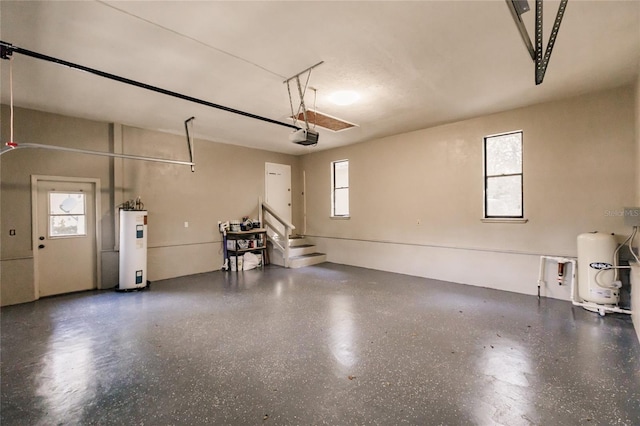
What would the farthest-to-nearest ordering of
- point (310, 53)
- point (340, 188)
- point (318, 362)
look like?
1. point (340, 188)
2. point (310, 53)
3. point (318, 362)

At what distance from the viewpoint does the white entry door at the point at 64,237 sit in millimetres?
4812

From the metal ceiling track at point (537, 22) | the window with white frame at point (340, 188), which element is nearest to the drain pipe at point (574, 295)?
the metal ceiling track at point (537, 22)

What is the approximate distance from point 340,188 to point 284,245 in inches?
87.1

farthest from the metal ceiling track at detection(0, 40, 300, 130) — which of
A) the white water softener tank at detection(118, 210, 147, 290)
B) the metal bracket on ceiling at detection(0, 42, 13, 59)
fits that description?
the white water softener tank at detection(118, 210, 147, 290)

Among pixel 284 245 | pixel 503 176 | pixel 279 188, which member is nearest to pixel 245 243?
pixel 284 245

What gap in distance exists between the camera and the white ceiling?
2453 mm

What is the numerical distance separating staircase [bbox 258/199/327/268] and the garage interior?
28 centimetres

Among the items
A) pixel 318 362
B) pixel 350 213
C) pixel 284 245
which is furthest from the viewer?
pixel 284 245

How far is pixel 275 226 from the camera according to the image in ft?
26.8

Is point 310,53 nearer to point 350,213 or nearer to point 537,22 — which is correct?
point 537,22

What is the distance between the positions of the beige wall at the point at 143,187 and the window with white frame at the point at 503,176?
537 cm

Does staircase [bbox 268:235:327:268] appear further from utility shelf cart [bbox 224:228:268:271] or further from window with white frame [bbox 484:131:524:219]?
window with white frame [bbox 484:131:524:219]

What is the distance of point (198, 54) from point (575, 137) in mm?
5431

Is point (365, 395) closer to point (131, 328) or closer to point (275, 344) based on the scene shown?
point (275, 344)
